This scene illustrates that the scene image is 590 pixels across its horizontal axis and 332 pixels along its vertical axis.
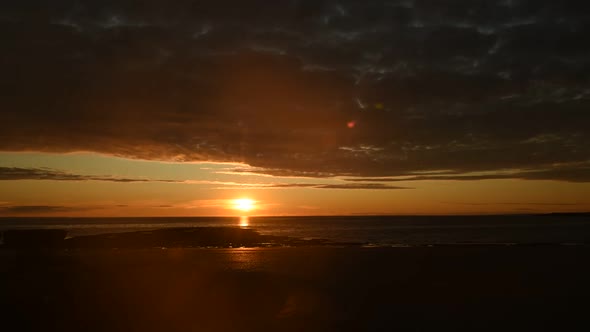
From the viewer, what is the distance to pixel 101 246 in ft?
Answer: 198

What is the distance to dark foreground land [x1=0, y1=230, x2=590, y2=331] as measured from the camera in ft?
69.2

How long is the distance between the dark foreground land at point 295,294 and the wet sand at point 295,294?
56 millimetres

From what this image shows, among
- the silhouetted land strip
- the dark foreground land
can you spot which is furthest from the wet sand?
the silhouetted land strip

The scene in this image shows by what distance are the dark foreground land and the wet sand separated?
0.06 m

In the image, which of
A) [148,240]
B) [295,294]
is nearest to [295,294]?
[295,294]

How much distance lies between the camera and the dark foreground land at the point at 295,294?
21.1m

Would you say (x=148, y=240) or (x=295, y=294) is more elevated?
(x=148, y=240)

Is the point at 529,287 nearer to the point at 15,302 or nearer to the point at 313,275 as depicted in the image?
the point at 313,275

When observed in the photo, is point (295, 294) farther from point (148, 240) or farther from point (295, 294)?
point (148, 240)

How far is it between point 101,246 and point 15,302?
3990 centimetres

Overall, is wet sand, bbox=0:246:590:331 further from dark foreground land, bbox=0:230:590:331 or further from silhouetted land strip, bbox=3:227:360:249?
silhouetted land strip, bbox=3:227:360:249

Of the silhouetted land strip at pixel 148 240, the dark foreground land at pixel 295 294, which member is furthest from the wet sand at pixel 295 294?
the silhouetted land strip at pixel 148 240

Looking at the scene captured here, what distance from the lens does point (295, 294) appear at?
28297 mm

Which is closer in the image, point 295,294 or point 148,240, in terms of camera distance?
point 295,294
